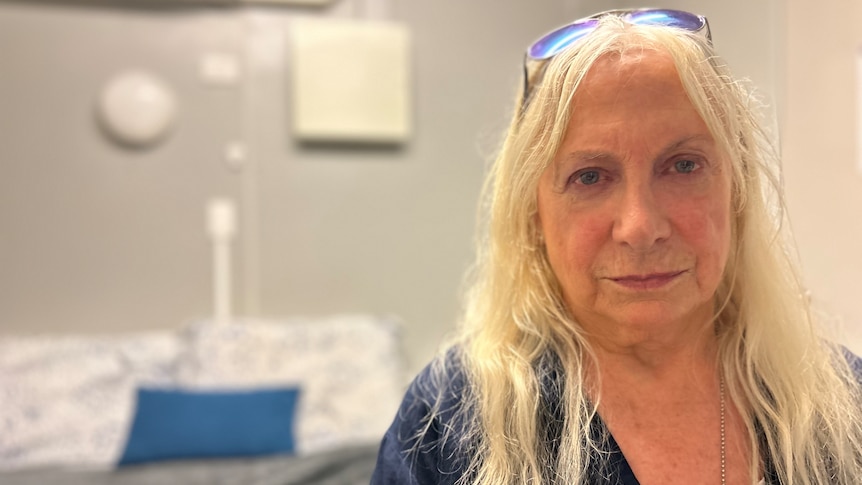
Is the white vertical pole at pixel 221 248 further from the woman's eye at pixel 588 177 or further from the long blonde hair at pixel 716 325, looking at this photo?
the woman's eye at pixel 588 177

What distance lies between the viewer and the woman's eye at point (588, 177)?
2.35ft

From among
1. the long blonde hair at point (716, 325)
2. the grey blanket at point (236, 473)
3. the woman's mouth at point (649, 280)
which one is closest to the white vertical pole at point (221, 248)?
the grey blanket at point (236, 473)

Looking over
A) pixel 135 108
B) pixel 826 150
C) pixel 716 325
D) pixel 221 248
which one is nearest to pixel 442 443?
pixel 716 325

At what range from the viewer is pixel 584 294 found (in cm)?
73

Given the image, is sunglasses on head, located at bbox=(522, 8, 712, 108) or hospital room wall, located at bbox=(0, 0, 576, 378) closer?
sunglasses on head, located at bbox=(522, 8, 712, 108)

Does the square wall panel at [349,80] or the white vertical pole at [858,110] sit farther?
the square wall panel at [349,80]

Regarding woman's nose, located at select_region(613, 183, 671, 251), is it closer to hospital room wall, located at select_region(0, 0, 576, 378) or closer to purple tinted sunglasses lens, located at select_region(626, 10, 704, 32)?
purple tinted sunglasses lens, located at select_region(626, 10, 704, 32)

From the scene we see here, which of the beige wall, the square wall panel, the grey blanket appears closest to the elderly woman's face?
the beige wall

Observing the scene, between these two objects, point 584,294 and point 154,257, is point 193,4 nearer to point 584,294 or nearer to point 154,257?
point 154,257

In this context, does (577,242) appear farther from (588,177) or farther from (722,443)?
(722,443)

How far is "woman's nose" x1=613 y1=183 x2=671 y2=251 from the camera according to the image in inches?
26.5

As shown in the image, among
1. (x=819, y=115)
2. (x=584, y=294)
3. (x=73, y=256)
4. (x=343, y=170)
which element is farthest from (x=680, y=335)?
(x=73, y=256)

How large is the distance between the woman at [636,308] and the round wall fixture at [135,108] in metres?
1.90

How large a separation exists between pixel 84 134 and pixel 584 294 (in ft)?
7.22
